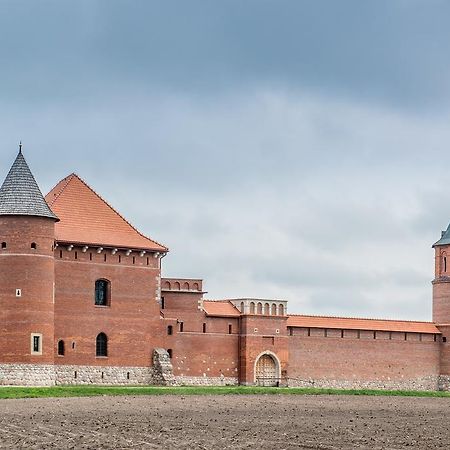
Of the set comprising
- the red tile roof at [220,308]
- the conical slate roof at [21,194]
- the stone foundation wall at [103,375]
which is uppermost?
the conical slate roof at [21,194]

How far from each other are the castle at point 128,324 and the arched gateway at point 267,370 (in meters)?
0.08

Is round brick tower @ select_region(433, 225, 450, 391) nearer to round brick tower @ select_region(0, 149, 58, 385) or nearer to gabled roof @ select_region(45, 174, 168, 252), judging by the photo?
gabled roof @ select_region(45, 174, 168, 252)

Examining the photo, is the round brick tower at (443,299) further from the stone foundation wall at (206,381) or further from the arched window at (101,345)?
the arched window at (101,345)

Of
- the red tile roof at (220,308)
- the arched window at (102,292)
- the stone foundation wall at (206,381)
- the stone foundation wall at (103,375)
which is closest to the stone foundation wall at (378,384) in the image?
the stone foundation wall at (206,381)

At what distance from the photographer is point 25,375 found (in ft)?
171

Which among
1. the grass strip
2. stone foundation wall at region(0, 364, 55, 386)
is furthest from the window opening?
the grass strip

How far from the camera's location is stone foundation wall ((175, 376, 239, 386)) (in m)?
58.8

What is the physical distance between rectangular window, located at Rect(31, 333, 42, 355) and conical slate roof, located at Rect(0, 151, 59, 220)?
544 cm

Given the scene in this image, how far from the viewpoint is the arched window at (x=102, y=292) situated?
5666 centimetres

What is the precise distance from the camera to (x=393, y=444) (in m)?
26.9

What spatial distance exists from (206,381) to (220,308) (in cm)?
437

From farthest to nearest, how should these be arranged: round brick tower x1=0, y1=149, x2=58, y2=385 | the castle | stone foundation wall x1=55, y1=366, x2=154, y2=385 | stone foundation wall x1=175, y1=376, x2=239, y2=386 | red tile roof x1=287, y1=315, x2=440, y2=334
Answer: red tile roof x1=287, y1=315, x2=440, y2=334
stone foundation wall x1=175, y1=376, x2=239, y2=386
stone foundation wall x1=55, y1=366, x2=154, y2=385
the castle
round brick tower x1=0, y1=149, x2=58, y2=385

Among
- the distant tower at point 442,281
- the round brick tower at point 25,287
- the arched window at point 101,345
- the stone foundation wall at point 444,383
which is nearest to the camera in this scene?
the round brick tower at point 25,287

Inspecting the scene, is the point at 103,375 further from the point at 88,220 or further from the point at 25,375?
the point at 88,220
